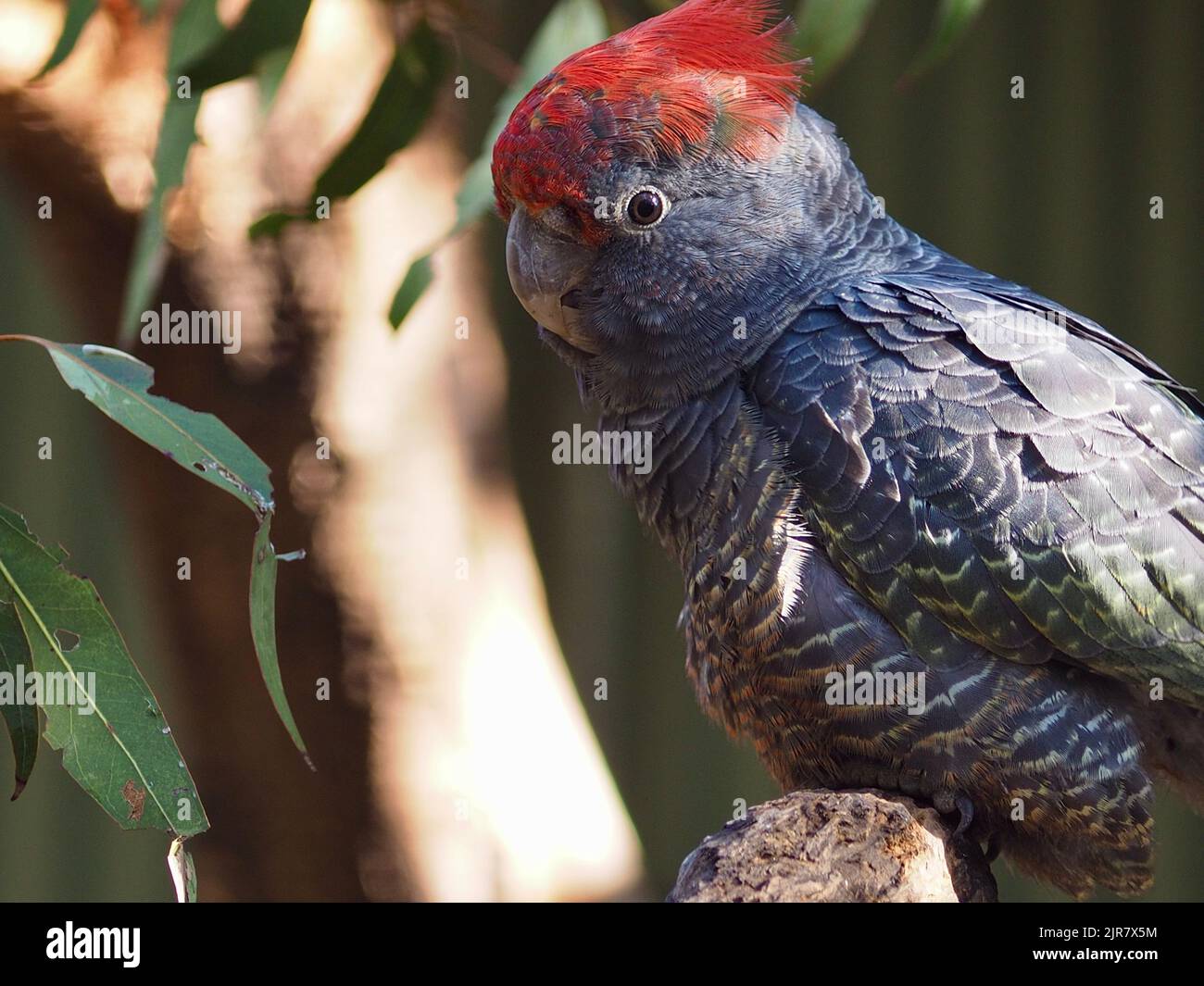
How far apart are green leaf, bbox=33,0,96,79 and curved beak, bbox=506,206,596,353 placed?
0.98 meters

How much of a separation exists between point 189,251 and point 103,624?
162 cm

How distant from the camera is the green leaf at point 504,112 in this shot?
218cm

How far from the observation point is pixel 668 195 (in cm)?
200

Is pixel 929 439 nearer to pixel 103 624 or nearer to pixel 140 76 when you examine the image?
pixel 103 624

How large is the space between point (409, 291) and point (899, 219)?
2.55 meters

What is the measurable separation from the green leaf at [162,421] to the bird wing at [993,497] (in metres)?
0.88

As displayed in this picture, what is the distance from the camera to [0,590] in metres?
1.51

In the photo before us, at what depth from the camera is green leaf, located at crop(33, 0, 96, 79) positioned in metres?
2.31

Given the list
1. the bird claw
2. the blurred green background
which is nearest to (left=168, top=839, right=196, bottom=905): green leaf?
the bird claw
